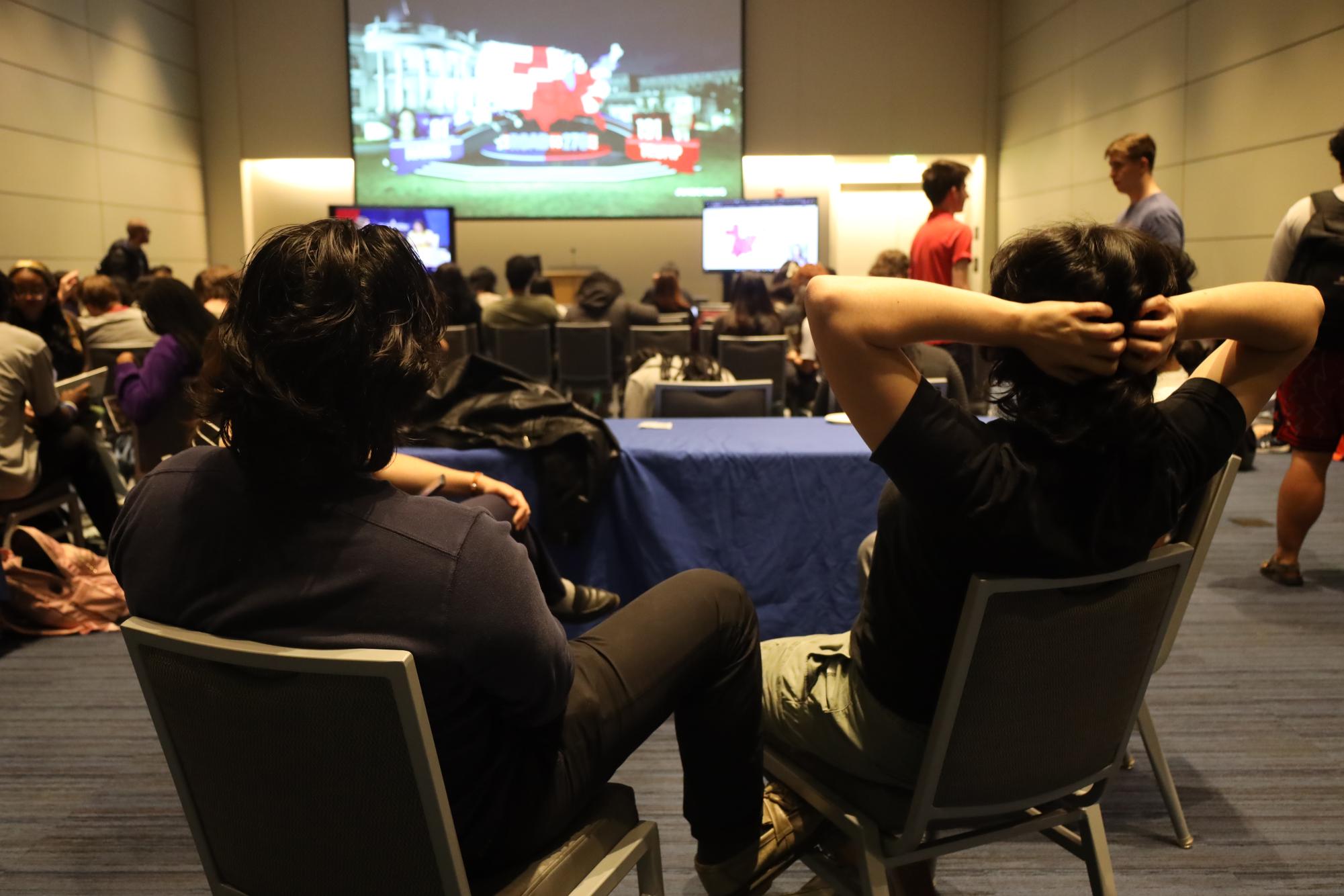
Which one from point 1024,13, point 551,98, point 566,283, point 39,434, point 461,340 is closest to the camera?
point 39,434

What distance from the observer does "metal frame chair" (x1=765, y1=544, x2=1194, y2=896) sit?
1.09 metres

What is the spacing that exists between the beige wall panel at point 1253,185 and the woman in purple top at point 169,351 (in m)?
5.41

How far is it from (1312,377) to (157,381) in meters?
3.71

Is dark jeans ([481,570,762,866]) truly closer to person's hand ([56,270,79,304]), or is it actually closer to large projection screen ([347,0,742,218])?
person's hand ([56,270,79,304])

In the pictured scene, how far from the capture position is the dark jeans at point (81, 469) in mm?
3422

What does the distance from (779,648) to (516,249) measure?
31.8 ft

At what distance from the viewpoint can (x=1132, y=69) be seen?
7629 millimetres

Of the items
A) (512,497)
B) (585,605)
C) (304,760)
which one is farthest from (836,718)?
(585,605)

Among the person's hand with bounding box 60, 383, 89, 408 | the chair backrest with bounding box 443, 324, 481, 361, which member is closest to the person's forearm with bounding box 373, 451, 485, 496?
the person's hand with bounding box 60, 383, 89, 408

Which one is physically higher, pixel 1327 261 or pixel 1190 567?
pixel 1327 261

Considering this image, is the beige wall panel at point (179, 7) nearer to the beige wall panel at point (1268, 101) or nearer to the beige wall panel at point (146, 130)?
the beige wall panel at point (146, 130)

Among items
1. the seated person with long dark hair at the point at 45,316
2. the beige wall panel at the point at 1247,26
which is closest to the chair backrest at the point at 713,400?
the seated person with long dark hair at the point at 45,316

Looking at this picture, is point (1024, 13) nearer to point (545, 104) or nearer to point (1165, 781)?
point (545, 104)

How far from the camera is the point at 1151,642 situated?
1.19m
